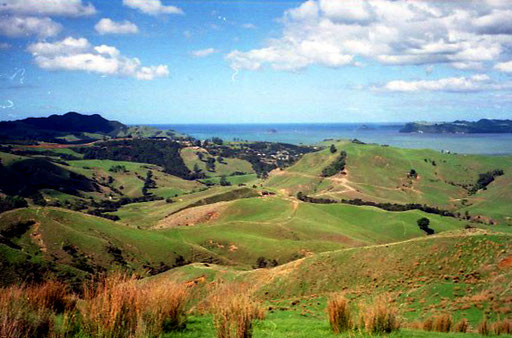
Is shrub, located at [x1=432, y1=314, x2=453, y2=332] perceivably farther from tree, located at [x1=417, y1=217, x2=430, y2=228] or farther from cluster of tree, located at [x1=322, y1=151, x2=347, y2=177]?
cluster of tree, located at [x1=322, y1=151, x2=347, y2=177]

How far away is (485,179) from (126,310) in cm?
17914

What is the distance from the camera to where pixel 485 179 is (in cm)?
15938

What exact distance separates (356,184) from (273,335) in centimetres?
15353

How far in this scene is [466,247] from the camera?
29312 millimetres

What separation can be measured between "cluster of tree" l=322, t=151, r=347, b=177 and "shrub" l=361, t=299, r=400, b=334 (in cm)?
16219

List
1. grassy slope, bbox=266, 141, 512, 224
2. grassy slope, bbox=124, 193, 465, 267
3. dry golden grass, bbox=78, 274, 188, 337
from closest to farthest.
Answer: dry golden grass, bbox=78, 274, 188, 337
grassy slope, bbox=124, 193, 465, 267
grassy slope, bbox=266, 141, 512, 224

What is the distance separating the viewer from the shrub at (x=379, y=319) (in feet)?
33.3

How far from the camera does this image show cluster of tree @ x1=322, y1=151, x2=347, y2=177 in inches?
6742

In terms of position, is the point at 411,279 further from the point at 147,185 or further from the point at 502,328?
the point at 147,185

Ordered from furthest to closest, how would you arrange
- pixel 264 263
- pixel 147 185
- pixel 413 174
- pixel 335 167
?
pixel 147 185 < pixel 335 167 < pixel 413 174 < pixel 264 263

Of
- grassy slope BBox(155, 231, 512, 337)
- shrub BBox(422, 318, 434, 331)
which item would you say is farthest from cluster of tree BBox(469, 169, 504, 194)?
shrub BBox(422, 318, 434, 331)

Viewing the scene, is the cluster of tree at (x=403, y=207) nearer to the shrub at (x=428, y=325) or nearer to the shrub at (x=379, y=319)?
the shrub at (x=428, y=325)

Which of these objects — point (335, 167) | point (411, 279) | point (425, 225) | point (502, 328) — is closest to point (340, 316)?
point (502, 328)

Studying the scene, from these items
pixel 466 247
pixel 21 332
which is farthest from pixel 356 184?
pixel 21 332
